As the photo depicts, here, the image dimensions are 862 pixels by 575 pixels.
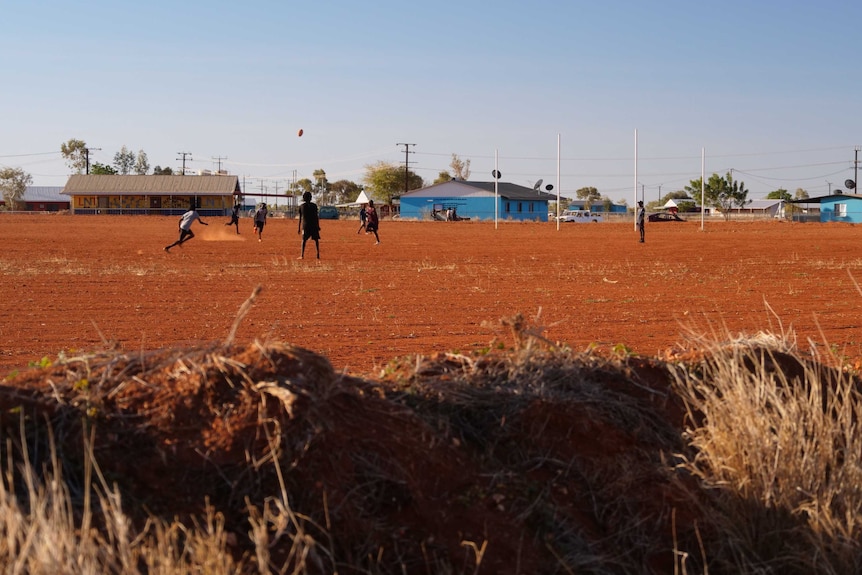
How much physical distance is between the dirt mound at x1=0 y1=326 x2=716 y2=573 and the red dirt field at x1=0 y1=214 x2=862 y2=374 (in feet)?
1.95

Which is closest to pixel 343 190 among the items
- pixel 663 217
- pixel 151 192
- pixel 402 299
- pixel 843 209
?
pixel 151 192

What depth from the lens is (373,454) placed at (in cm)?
463

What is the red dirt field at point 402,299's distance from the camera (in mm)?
11609

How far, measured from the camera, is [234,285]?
18625mm

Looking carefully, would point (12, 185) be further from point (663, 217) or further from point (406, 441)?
point (406, 441)

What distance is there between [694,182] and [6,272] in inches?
3902

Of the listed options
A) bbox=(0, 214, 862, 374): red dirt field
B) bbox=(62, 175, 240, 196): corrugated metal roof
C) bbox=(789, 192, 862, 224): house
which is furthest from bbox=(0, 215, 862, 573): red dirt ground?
bbox=(62, 175, 240, 196): corrugated metal roof

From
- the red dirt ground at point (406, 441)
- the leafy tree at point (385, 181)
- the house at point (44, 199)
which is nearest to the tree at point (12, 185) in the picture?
the house at point (44, 199)

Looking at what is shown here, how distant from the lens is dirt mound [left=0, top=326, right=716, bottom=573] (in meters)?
4.32

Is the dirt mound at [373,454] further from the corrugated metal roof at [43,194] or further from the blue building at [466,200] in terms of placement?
the corrugated metal roof at [43,194]

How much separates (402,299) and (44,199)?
422 ft

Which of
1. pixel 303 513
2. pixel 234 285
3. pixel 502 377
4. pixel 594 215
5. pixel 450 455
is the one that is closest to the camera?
pixel 303 513

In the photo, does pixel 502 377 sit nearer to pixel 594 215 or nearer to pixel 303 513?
pixel 303 513

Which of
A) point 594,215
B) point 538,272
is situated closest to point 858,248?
point 538,272
